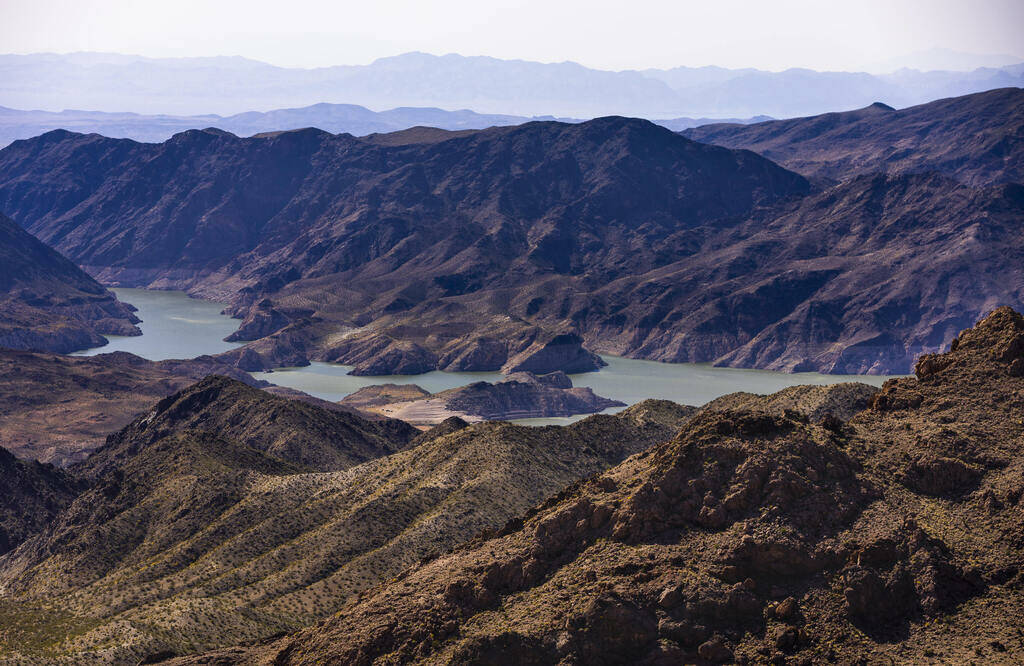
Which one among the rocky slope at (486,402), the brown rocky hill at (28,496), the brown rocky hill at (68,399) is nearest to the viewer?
the brown rocky hill at (28,496)

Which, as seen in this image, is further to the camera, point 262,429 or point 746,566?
point 262,429

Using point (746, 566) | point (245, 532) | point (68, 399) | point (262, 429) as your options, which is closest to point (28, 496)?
point (262, 429)

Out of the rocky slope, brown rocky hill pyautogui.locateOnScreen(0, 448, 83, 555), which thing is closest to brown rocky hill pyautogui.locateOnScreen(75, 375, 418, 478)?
brown rocky hill pyautogui.locateOnScreen(0, 448, 83, 555)

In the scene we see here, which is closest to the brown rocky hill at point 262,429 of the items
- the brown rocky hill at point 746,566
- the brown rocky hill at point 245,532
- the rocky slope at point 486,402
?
the brown rocky hill at point 245,532

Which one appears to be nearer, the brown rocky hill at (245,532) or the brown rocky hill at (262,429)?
the brown rocky hill at (245,532)

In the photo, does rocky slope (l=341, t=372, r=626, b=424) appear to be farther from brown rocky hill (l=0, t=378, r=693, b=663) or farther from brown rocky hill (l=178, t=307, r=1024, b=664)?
brown rocky hill (l=178, t=307, r=1024, b=664)

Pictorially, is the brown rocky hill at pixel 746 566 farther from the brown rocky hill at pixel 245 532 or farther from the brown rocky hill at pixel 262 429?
the brown rocky hill at pixel 262 429

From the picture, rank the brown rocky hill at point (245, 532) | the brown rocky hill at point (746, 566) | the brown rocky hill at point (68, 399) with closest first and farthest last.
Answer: the brown rocky hill at point (746, 566), the brown rocky hill at point (245, 532), the brown rocky hill at point (68, 399)

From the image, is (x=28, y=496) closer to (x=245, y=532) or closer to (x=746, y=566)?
(x=245, y=532)
